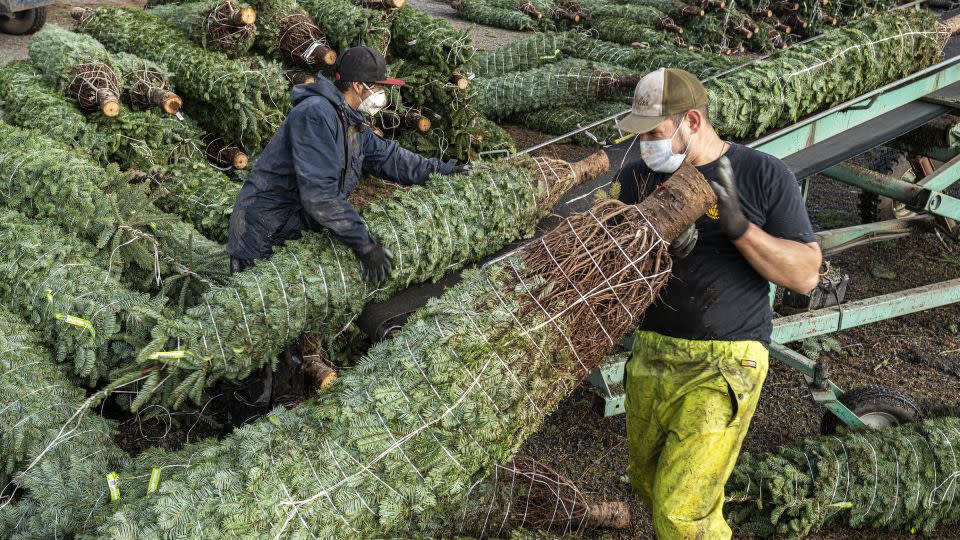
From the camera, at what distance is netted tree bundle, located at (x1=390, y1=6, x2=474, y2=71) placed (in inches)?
315

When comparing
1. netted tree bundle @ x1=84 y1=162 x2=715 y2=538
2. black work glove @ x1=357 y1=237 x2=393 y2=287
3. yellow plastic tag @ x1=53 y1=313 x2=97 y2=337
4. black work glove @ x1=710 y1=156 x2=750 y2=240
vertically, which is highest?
black work glove @ x1=710 y1=156 x2=750 y2=240

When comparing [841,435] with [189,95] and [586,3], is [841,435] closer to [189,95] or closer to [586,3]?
[189,95]

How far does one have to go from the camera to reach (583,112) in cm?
973

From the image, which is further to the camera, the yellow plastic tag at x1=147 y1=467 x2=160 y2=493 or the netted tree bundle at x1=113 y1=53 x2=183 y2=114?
the netted tree bundle at x1=113 y1=53 x2=183 y2=114

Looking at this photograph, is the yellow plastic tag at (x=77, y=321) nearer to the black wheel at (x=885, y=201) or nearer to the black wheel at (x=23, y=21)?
the black wheel at (x=885, y=201)

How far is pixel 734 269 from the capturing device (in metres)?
3.45

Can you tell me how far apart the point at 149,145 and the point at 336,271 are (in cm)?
338

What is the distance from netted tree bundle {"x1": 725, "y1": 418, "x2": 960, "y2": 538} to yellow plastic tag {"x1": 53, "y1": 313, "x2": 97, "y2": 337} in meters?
3.90

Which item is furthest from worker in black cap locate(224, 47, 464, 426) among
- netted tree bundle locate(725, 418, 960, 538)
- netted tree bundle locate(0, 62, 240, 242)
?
netted tree bundle locate(725, 418, 960, 538)

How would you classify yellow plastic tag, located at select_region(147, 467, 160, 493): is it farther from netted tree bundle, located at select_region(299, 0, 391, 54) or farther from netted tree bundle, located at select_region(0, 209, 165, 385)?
netted tree bundle, located at select_region(299, 0, 391, 54)

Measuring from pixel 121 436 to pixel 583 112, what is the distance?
6.61 meters

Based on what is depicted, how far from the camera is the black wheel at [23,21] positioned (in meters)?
12.5

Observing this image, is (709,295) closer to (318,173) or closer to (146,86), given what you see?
(318,173)

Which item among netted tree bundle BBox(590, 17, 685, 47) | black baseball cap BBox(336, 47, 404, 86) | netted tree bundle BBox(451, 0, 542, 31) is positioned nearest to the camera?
black baseball cap BBox(336, 47, 404, 86)
